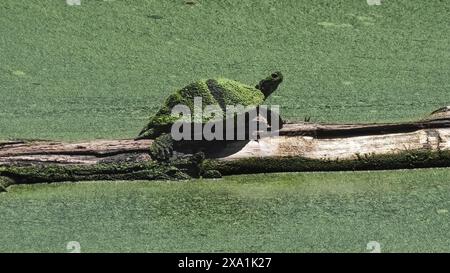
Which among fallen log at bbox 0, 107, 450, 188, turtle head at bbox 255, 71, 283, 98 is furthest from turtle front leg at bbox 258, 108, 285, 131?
turtle head at bbox 255, 71, 283, 98

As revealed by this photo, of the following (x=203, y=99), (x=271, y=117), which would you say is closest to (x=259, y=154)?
(x=271, y=117)

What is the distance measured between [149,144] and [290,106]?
2.65 ft

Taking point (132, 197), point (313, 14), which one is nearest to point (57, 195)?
point (132, 197)

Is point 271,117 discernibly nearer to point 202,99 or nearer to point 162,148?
point 202,99

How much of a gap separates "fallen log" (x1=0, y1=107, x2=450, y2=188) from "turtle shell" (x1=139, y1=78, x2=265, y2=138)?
8 centimetres

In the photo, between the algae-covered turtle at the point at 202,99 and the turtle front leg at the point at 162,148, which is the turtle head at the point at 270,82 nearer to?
the algae-covered turtle at the point at 202,99

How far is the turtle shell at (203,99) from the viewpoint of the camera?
355 cm

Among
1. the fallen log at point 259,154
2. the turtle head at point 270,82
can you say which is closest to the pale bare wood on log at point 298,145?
the fallen log at point 259,154

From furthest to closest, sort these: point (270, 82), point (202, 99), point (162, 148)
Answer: point (270, 82) < point (202, 99) < point (162, 148)

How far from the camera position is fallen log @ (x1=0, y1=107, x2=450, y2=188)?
345 cm

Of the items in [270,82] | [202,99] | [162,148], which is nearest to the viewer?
[162,148]

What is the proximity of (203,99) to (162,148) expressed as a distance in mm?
244

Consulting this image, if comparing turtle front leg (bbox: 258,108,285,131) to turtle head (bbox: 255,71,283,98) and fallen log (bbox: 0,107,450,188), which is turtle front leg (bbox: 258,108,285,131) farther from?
turtle head (bbox: 255,71,283,98)

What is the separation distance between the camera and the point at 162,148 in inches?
136
